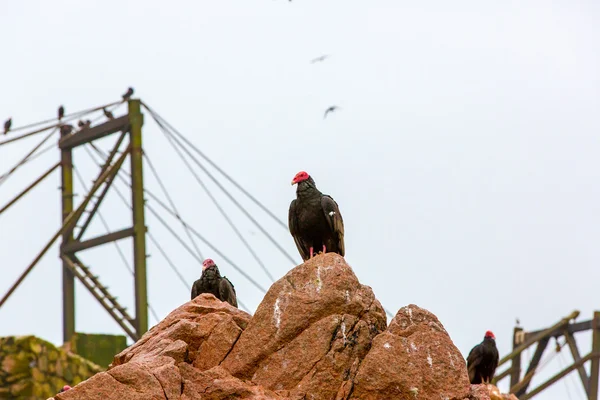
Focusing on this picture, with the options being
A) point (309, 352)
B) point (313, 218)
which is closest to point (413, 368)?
point (309, 352)

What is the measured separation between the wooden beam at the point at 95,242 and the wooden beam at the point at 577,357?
34.5ft

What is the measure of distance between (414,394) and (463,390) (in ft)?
1.88

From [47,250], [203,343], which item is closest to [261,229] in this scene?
[47,250]

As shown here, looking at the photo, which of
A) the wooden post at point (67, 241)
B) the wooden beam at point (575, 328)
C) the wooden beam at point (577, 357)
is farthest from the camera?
the wooden post at point (67, 241)

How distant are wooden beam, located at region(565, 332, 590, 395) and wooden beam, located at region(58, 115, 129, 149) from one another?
1191 cm

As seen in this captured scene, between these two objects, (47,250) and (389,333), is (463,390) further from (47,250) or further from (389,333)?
(47,250)

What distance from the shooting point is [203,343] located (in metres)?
15.9

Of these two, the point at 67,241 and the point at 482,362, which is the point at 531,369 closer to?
the point at 482,362

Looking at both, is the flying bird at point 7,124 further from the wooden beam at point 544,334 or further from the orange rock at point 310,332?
the orange rock at point 310,332

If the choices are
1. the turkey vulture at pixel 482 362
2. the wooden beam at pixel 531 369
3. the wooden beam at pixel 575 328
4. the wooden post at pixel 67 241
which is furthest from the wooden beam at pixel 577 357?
the wooden post at pixel 67 241

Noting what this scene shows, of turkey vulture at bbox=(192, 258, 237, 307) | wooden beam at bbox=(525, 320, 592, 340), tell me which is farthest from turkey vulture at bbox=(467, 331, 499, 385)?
wooden beam at bbox=(525, 320, 592, 340)

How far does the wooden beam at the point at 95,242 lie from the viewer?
3428 centimetres

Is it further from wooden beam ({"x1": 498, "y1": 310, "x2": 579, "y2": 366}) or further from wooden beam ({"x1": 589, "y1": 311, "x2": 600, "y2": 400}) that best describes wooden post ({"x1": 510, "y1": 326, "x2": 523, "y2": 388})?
wooden beam ({"x1": 589, "y1": 311, "x2": 600, "y2": 400})

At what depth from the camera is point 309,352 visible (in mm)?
15477
